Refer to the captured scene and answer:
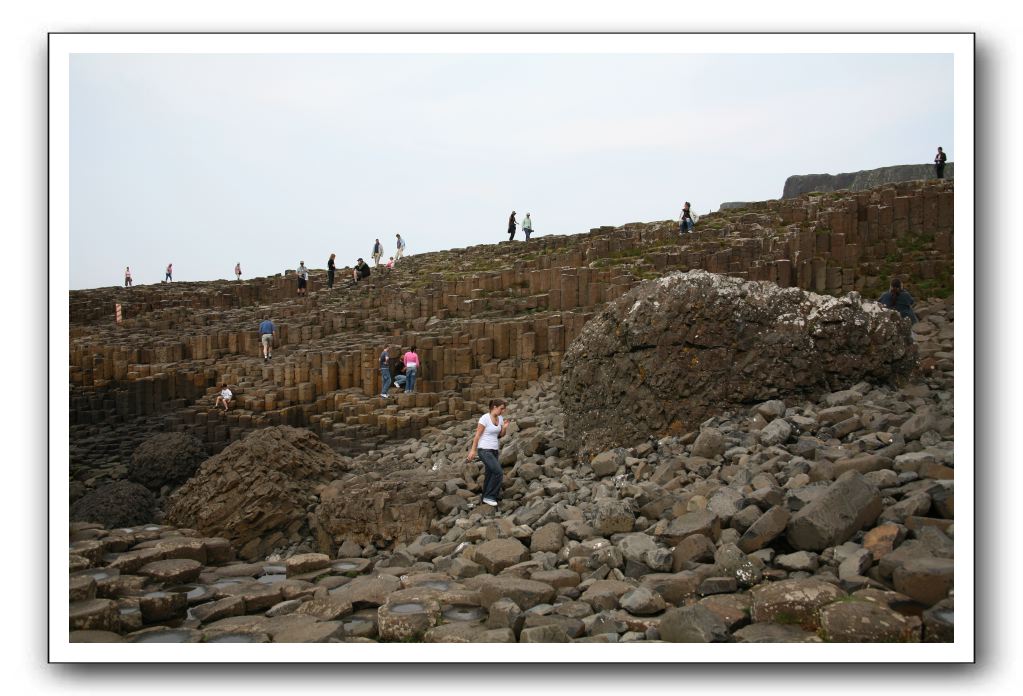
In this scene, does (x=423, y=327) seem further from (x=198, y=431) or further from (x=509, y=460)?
(x=509, y=460)

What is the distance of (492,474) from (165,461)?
293 inches

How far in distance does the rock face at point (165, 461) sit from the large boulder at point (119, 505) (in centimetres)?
174

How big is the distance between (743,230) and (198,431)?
13.2 meters

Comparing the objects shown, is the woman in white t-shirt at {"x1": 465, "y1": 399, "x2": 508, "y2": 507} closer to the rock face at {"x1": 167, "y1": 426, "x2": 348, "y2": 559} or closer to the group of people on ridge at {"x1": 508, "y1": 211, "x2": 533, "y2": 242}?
the rock face at {"x1": 167, "y1": 426, "x2": 348, "y2": 559}

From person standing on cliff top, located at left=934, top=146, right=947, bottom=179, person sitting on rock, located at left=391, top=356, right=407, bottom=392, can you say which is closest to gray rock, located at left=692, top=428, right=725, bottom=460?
person standing on cliff top, located at left=934, top=146, right=947, bottom=179

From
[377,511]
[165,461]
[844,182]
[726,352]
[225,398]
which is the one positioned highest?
[844,182]

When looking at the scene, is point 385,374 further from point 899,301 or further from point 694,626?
point 694,626

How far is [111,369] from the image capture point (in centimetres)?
1731

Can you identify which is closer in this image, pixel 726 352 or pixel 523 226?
pixel 726 352

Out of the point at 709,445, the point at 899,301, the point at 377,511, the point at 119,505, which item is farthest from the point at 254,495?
the point at 899,301

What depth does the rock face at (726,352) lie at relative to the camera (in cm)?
857

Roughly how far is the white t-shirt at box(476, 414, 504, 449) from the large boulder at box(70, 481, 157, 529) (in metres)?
4.87

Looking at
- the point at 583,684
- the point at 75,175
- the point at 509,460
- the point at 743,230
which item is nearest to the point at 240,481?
the point at 509,460

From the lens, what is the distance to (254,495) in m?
11.0
